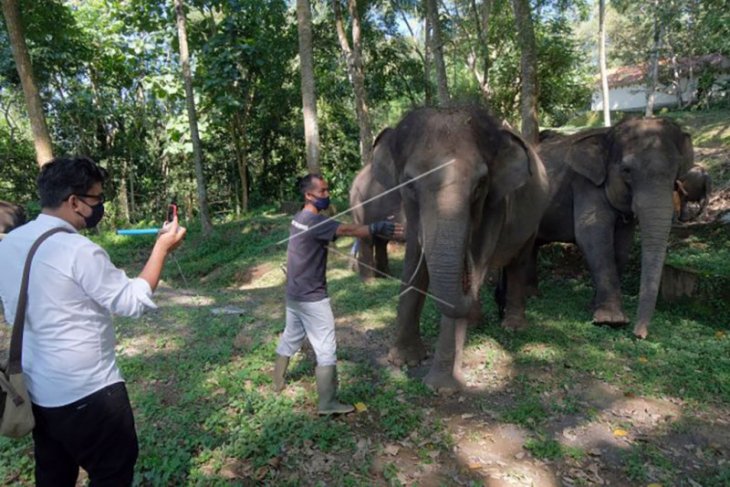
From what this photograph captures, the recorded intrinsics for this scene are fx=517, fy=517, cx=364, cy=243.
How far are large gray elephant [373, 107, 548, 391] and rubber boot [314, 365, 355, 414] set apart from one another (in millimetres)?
984

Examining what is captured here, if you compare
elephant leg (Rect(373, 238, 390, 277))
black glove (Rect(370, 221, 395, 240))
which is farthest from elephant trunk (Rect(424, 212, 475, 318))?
elephant leg (Rect(373, 238, 390, 277))

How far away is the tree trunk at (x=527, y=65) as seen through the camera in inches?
368

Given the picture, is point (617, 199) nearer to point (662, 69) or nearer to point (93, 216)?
point (93, 216)

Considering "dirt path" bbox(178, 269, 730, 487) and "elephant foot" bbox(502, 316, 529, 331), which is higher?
"elephant foot" bbox(502, 316, 529, 331)

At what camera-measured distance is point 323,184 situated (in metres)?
4.05

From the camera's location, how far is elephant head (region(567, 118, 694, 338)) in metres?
5.70

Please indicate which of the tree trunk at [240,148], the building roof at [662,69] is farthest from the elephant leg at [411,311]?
the building roof at [662,69]

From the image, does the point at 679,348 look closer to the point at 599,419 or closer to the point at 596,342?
the point at 596,342

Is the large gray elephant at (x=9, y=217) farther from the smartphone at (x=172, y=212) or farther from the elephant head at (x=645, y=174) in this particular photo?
the elephant head at (x=645, y=174)

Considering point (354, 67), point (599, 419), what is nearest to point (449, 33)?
point (354, 67)

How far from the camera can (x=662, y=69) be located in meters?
29.0

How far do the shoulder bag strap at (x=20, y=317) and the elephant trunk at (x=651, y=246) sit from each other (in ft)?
18.1

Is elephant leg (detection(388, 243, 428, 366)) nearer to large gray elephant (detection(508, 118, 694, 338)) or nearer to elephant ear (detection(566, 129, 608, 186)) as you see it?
large gray elephant (detection(508, 118, 694, 338))

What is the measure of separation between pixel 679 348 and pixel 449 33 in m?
18.1
